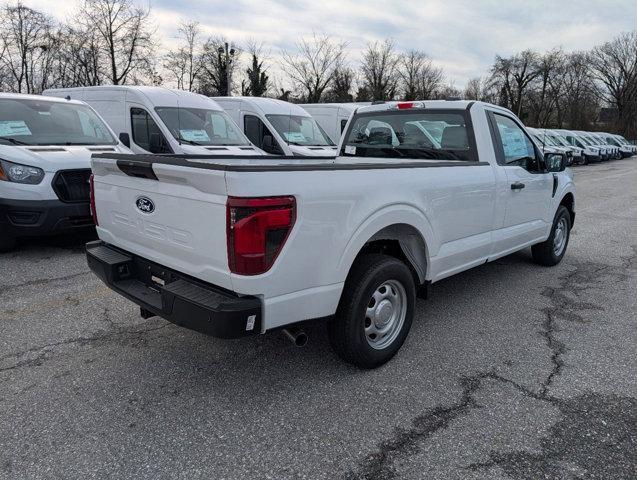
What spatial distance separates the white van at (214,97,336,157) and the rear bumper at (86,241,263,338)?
871 centimetres

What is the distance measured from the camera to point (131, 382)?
318cm

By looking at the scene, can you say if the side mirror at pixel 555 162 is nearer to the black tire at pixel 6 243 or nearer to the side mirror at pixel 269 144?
the black tire at pixel 6 243

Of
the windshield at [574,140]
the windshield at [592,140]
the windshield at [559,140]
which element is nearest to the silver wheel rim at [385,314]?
the windshield at [559,140]

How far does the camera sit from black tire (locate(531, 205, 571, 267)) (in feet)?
19.7

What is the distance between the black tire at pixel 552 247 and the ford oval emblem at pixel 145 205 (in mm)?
4750

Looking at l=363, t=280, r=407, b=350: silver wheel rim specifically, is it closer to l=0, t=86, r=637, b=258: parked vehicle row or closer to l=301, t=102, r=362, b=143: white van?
l=0, t=86, r=637, b=258: parked vehicle row

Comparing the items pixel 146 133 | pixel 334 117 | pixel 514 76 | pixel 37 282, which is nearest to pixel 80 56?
pixel 334 117

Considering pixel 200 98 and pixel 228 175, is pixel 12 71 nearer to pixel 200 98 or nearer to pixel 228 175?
pixel 200 98

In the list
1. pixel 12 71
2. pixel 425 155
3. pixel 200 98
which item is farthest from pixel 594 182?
pixel 12 71

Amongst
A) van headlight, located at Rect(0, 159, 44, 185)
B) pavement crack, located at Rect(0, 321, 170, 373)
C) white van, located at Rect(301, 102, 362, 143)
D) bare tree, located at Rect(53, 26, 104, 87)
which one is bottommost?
pavement crack, located at Rect(0, 321, 170, 373)

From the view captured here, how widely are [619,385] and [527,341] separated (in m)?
0.77

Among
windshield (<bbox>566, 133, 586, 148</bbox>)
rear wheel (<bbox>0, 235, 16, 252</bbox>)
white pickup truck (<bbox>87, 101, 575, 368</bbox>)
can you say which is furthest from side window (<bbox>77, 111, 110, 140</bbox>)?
windshield (<bbox>566, 133, 586, 148</bbox>)

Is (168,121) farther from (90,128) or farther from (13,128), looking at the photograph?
(13,128)

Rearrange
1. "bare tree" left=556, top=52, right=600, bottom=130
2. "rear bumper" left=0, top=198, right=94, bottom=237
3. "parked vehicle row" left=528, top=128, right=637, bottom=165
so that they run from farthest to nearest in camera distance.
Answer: "bare tree" left=556, top=52, right=600, bottom=130
"parked vehicle row" left=528, top=128, right=637, bottom=165
"rear bumper" left=0, top=198, right=94, bottom=237
